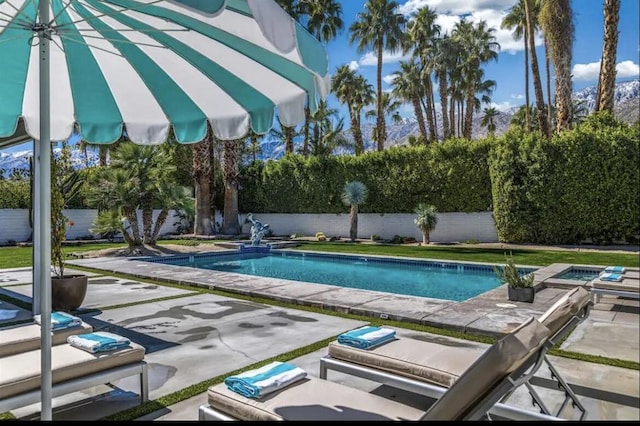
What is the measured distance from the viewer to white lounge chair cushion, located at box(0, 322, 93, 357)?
3.75 metres

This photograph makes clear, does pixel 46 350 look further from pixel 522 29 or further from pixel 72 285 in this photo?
pixel 522 29

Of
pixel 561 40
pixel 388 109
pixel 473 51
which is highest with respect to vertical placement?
pixel 473 51

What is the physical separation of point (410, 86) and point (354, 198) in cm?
1554

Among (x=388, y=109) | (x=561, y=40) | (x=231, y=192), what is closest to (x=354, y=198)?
(x=231, y=192)

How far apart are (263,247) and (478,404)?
15.9 meters

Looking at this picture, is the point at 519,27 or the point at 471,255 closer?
the point at 471,255

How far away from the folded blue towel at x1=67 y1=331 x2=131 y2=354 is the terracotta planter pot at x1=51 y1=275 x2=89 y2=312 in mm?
3516

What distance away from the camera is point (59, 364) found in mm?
3363

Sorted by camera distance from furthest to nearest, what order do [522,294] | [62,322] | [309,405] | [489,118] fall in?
[489,118] < [522,294] < [62,322] < [309,405]

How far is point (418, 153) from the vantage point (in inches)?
788

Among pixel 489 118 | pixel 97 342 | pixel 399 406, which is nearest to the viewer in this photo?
pixel 399 406

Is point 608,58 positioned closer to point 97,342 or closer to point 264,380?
point 264,380

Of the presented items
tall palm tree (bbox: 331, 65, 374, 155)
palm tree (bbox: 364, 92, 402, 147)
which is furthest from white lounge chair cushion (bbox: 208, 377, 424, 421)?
palm tree (bbox: 364, 92, 402, 147)

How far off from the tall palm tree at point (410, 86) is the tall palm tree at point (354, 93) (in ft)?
7.65
